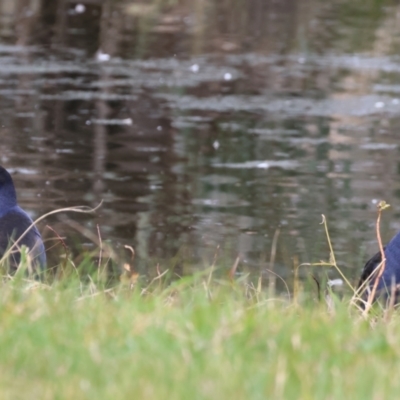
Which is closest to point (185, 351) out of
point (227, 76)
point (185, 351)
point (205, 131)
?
point (185, 351)

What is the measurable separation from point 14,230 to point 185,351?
220cm

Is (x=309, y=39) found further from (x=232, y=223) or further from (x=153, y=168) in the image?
(x=232, y=223)

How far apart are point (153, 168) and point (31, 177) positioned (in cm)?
116

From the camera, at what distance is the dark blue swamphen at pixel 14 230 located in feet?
16.5

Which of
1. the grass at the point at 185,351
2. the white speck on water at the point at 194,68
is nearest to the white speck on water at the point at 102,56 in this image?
the white speck on water at the point at 194,68

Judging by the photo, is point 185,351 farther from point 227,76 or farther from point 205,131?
point 227,76

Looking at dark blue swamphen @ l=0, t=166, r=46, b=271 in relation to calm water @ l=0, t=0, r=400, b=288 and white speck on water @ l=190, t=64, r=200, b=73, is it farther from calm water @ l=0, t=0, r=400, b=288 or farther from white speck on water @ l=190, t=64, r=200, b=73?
white speck on water @ l=190, t=64, r=200, b=73

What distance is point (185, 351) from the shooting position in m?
3.04

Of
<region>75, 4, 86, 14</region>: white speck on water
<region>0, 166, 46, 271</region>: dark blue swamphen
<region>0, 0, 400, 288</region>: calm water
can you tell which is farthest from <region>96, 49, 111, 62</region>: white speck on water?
<region>0, 166, 46, 271</region>: dark blue swamphen

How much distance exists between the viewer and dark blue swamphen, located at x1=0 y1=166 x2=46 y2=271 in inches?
198

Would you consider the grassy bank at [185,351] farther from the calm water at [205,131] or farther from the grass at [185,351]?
the calm water at [205,131]

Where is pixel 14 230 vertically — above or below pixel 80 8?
above

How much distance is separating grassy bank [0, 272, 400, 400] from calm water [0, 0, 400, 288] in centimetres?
133

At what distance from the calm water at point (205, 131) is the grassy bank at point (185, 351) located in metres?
1.33
